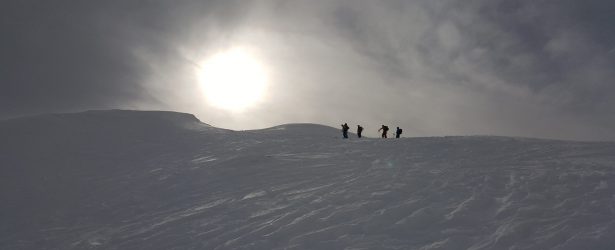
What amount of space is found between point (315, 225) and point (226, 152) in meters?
13.5

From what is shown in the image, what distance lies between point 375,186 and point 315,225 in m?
4.00

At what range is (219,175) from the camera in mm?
21094

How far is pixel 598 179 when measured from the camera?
1464cm

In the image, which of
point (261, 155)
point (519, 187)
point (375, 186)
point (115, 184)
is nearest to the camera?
point (519, 187)

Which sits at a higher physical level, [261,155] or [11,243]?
[261,155]

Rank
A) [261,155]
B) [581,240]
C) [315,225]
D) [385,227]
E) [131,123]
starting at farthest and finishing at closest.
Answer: [131,123]
[261,155]
[315,225]
[385,227]
[581,240]

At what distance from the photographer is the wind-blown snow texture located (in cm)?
1194

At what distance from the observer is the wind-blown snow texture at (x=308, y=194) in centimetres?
1194

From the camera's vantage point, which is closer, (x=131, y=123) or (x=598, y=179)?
(x=598, y=179)

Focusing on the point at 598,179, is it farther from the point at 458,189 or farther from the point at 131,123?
the point at 131,123

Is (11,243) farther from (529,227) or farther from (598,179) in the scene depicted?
(598,179)

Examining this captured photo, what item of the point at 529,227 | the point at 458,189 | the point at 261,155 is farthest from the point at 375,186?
the point at 261,155

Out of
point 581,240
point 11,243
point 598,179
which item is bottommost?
point 11,243

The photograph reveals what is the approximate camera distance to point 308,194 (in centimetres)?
1689
